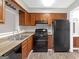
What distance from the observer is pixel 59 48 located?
316 inches

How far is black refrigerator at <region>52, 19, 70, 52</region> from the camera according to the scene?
8062 mm

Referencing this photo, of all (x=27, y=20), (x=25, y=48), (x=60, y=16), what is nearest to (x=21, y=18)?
(x=27, y=20)

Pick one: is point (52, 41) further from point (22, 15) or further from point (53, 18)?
point (22, 15)

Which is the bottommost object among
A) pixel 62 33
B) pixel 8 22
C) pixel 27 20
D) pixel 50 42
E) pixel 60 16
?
pixel 50 42

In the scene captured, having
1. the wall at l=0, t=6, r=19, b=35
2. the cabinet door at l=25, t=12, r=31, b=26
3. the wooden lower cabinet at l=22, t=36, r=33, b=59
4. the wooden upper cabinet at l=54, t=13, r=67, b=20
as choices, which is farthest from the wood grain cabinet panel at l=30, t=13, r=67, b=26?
the wooden lower cabinet at l=22, t=36, r=33, b=59

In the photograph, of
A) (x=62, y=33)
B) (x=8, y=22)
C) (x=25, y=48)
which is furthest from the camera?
(x=62, y=33)

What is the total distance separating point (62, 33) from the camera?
8.11 m

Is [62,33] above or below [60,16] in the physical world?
below

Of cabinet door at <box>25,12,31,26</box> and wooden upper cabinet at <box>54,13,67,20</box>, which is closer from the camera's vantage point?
cabinet door at <box>25,12,31,26</box>

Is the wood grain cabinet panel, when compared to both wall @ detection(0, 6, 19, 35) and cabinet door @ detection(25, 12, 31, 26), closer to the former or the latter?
cabinet door @ detection(25, 12, 31, 26)

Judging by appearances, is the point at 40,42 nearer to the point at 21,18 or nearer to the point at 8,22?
the point at 21,18

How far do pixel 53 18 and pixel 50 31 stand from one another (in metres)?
0.90

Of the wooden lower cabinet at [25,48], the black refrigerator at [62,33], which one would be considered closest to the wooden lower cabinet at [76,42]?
the black refrigerator at [62,33]

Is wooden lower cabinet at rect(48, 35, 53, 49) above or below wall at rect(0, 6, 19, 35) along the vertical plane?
below
